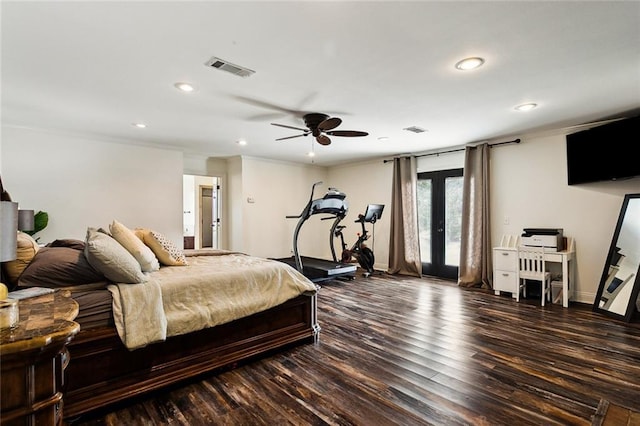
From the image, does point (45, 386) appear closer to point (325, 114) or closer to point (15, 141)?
point (325, 114)

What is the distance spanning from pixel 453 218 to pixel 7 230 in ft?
19.9

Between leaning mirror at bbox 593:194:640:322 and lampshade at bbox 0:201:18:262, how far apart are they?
542 cm

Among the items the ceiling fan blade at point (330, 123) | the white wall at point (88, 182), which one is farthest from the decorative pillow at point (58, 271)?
the white wall at point (88, 182)

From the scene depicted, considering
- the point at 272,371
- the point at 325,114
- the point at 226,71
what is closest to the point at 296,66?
the point at 226,71

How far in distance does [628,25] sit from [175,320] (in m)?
3.66

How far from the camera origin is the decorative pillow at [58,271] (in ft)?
6.73

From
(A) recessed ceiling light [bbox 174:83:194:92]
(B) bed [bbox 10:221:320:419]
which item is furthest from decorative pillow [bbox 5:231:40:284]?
(A) recessed ceiling light [bbox 174:83:194:92]

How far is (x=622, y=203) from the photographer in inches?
164

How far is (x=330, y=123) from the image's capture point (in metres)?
3.65

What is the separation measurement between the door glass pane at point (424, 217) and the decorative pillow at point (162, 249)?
471cm

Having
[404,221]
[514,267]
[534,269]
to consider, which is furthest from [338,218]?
[534,269]

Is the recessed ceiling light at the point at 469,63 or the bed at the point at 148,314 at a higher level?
the recessed ceiling light at the point at 469,63

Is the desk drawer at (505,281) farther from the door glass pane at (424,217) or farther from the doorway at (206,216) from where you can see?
the doorway at (206,216)

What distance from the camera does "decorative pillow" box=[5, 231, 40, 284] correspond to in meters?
2.07
